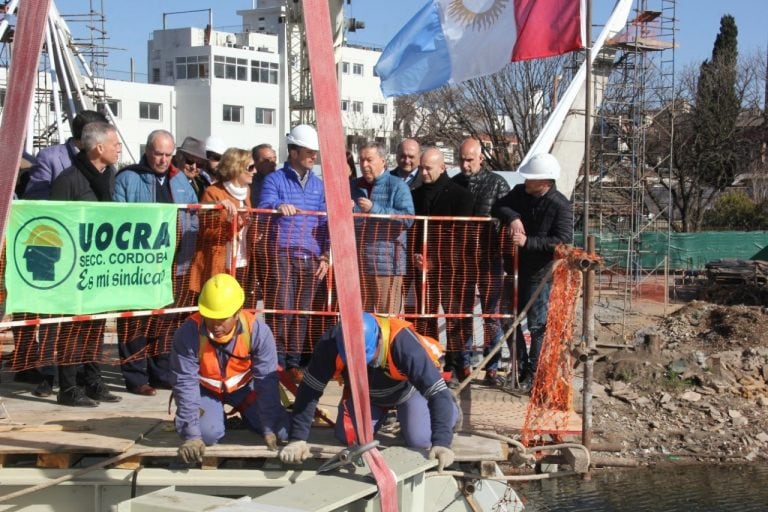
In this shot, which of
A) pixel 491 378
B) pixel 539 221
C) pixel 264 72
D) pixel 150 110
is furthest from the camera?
pixel 264 72

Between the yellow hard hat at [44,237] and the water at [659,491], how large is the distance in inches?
215

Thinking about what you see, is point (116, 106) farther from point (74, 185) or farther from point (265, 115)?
point (74, 185)

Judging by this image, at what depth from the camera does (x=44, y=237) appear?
7246mm

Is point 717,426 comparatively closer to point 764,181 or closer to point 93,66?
point 764,181

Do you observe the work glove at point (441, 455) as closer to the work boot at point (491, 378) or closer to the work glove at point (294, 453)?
the work glove at point (294, 453)

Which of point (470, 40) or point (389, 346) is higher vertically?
point (470, 40)

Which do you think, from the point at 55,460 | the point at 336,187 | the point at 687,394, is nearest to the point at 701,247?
the point at 687,394

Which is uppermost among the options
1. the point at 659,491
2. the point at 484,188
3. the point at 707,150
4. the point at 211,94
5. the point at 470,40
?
the point at 211,94

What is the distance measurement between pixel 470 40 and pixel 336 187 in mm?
5524

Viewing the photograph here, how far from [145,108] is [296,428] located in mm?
55702

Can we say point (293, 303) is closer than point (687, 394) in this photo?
Yes

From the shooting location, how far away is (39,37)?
4.37m

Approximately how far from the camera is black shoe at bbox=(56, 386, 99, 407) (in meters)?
7.52

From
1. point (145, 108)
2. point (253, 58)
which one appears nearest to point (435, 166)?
point (145, 108)
